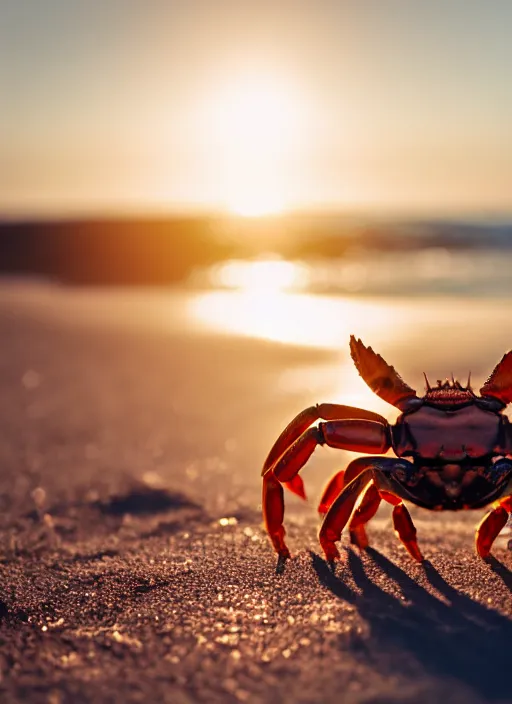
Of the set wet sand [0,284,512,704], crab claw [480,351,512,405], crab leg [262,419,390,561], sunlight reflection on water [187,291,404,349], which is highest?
sunlight reflection on water [187,291,404,349]

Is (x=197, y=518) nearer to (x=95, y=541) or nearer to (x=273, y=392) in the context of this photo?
(x=95, y=541)

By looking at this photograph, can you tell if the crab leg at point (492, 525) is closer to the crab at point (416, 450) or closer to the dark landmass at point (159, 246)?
the crab at point (416, 450)

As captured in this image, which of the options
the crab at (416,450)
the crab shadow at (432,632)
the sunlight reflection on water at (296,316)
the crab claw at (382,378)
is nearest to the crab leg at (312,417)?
the crab at (416,450)

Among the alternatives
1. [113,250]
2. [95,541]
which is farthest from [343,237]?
[95,541]

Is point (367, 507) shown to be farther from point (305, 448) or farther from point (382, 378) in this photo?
point (382, 378)

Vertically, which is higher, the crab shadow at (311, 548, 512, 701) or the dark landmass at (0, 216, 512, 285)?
the dark landmass at (0, 216, 512, 285)

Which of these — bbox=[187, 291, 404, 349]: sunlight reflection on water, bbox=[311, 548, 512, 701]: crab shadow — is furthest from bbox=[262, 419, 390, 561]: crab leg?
bbox=[187, 291, 404, 349]: sunlight reflection on water

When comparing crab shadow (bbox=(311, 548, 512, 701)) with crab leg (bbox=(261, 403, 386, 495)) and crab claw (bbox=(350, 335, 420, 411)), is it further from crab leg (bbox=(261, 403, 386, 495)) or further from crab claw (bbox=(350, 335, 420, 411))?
crab claw (bbox=(350, 335, 420, 411))
